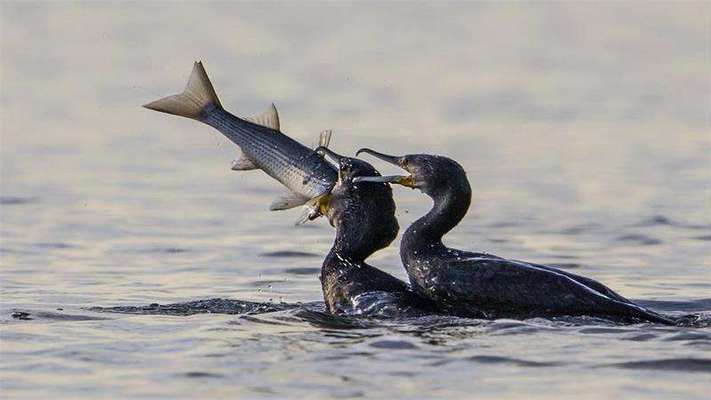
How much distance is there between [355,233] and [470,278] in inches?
37.8

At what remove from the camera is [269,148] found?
43.4 feet

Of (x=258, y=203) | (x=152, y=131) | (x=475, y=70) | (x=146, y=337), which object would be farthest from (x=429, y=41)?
(x=146, y=337)

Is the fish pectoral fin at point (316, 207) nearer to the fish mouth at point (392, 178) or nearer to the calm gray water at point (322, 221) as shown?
the fish mouth at point (392, 178)

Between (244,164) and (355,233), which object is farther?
(244,164)

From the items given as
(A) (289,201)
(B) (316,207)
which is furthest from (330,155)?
(A) (289,201)

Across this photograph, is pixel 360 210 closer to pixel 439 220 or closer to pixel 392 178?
pixel 392 178

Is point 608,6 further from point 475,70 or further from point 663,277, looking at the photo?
point 663,277

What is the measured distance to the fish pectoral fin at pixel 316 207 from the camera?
42.8 feet

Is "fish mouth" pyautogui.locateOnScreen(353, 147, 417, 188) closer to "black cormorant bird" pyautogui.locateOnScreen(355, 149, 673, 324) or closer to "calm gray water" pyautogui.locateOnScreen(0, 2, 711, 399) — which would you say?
"black cormorant bird" pyautogui.locateOnScreen(355, 149, 673, 324)

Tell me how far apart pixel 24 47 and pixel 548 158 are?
36.7ft

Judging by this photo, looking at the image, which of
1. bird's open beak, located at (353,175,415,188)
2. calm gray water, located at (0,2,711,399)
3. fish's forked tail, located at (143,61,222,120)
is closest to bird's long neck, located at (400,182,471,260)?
bird's open beak, located at (353,175,415,188)

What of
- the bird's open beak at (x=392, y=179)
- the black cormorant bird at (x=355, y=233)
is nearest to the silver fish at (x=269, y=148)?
the black cormorant bird at (x=355, y=233)

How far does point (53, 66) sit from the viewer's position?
2902 cm

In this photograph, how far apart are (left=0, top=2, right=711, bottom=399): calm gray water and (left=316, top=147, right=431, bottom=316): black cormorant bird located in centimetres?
35
